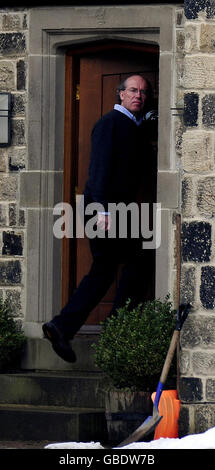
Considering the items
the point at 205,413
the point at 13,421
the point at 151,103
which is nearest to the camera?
the point at 205,413

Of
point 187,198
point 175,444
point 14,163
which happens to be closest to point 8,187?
point 14,163

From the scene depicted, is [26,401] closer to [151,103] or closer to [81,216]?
[81,216]

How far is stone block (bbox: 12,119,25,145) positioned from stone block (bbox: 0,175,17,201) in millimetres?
289

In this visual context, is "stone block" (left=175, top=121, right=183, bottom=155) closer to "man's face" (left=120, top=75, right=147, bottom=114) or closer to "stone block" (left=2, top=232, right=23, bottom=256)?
"man's face" (left=120, top=75, right=147, bottom=114)

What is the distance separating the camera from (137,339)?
377 inches

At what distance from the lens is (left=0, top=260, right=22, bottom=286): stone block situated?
10914 millimetres

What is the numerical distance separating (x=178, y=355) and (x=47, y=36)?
302 centimetres

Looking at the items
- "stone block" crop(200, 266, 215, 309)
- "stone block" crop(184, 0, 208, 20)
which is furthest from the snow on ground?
"stone block" crop(184, 0, 208, 20)

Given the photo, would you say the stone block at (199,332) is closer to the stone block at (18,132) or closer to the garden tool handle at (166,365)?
the garden tool handle at (166,365)

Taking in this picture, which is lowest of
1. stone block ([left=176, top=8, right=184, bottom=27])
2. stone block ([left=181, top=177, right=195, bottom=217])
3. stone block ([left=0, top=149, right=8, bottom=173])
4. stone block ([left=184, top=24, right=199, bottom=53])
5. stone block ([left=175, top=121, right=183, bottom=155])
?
stone block ([left=181, top=177, right=195, bottom=217])

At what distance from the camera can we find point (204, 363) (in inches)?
367

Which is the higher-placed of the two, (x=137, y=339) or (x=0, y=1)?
(x=0, y=1)

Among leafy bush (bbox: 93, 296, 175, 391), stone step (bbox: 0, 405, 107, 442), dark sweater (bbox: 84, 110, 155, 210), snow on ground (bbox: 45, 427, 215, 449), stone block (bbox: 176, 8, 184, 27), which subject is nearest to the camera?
snow on ground (bbox: 45, 427, 215, 449)

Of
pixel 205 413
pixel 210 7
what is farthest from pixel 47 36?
pixel 205 413
